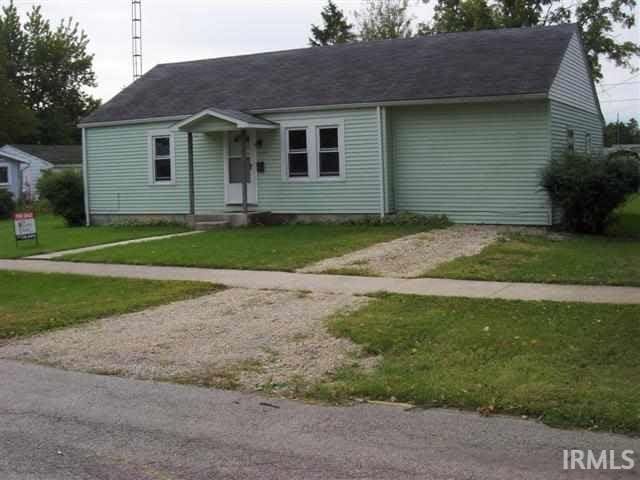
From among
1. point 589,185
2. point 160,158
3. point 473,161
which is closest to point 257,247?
point 473,161

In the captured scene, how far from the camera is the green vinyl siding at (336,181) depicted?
1964 centimetres

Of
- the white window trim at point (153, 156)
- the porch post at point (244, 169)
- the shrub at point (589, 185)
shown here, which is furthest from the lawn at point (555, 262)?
the white window trim at point (153, 156)

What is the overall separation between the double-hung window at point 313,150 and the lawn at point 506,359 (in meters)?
11.0

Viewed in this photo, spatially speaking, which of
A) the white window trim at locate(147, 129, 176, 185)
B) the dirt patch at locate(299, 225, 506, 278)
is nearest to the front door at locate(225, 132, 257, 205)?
the white window trim at locate(147, 129, 176, 185)

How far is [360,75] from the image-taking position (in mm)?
21125

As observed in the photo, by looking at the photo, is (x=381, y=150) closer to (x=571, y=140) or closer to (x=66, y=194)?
(x=571, y=140)

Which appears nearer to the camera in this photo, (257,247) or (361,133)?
(257,247)

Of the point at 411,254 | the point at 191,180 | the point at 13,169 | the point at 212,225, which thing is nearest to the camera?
the point at 411,254

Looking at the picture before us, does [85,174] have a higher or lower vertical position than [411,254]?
higher

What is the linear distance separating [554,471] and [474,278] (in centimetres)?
673

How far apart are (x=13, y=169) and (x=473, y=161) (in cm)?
3316

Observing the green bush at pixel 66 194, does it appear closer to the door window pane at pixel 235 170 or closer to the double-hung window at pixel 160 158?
the double-hung window at pixel 160 158

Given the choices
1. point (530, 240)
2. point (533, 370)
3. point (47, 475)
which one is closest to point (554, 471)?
point (533, 370)

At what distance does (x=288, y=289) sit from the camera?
1109 cm
